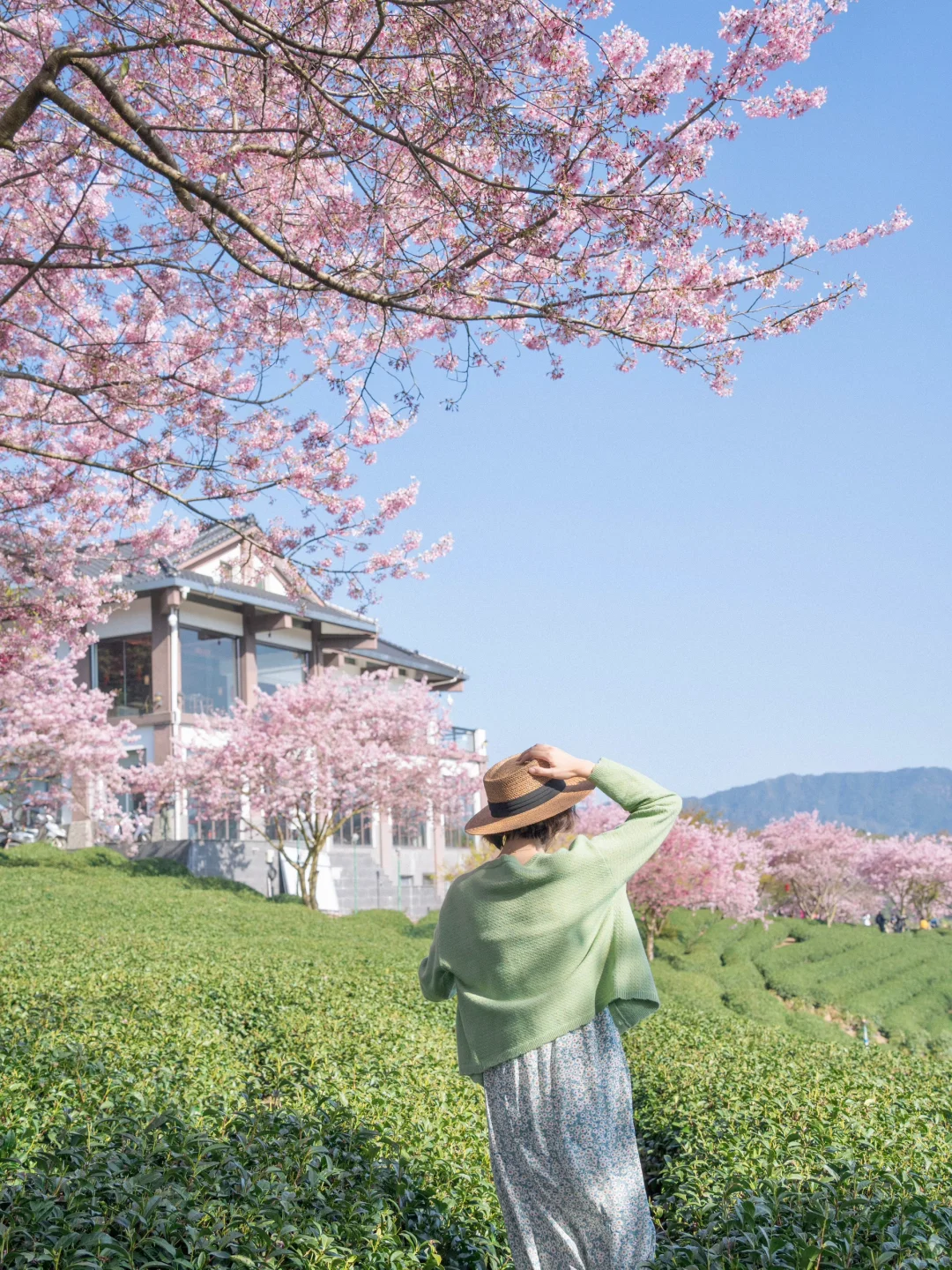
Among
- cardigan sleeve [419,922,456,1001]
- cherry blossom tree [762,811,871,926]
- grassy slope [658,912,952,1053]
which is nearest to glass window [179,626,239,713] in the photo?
grassy slope [658,912,952,1053]

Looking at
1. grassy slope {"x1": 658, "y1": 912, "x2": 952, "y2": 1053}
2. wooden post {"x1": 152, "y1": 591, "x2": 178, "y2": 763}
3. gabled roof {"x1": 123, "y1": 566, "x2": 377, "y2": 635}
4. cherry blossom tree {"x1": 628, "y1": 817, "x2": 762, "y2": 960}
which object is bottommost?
grassy slope {"x1": 658, "y1": 912, "x2": 952, "y2": 1053}

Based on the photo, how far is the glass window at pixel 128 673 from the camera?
2606 cm

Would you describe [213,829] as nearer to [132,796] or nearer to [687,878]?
[132,796]

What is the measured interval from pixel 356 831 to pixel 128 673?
8.71 meters

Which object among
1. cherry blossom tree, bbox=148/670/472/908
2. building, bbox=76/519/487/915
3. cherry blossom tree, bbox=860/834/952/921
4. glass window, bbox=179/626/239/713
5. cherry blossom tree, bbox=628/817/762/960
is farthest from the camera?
cherry blossom tree, bbox=860/834/952/921

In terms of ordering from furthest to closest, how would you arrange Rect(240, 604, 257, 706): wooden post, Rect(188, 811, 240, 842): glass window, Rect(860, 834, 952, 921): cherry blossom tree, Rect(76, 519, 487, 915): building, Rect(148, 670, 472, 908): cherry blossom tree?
Rect(860, 834, 952, 921): cherry blossom tree, Rect(240, 604, 257, 706): wooden post, Rect(188, 811, 240, 842): glass window, Rect(76, 519, 487, 915): building, Rect(148, 670, 472, 908): cherry blossom tree

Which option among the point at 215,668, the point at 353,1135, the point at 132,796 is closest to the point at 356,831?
the point at 215,668

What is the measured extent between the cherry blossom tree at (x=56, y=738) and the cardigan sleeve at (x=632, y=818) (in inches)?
744

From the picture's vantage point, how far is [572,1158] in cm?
275

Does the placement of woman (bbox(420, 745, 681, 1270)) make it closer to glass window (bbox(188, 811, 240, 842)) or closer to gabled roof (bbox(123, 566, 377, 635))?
gabled roof (bbox(123, 566, 377, 635))

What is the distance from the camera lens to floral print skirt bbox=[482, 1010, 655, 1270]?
275 cm

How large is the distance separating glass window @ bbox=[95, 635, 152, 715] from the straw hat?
2406cm

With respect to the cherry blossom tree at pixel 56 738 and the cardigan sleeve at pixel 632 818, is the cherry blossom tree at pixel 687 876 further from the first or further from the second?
the cardigan sleeve at pixel 632 818

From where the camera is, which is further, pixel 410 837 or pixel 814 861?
pixel 814 861
